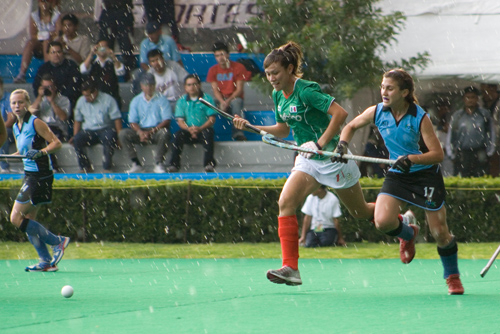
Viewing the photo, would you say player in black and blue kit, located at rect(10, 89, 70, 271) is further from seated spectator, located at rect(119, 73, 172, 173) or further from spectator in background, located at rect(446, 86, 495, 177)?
spectator in background, located at rect(446, 86, 495, 177)

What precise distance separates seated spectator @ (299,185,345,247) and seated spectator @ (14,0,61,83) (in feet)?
24.4

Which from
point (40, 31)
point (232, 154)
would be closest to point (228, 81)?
point (232, 154)

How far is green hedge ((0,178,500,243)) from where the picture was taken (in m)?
11.8

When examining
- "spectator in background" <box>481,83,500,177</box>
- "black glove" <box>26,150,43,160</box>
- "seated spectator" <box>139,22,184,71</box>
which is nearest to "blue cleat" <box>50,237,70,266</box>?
"black glove" <box>26,150,43,160</box>

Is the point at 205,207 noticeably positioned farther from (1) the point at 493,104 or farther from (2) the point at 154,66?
(1) the point at 493,104

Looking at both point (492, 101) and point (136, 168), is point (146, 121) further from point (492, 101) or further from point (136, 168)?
point (492, 101)

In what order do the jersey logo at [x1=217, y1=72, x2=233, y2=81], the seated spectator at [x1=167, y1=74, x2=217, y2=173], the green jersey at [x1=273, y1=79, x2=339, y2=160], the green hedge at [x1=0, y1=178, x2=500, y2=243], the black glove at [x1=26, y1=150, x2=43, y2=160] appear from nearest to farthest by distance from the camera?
the green jersey at [x1=273, y1=79, x2=339, y2=160]
the black glove at [x1=26, y1=150, x2=43, y2=160]
the green hedge at [x1=0, y1=178, x2=500, y2=243]
the seated spectator at [x1=167, y1=74, x2=217, y2=173]
the jersey logo at [x1=217, y1=72, x2=233, y2=81]

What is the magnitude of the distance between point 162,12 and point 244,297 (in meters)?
11.2

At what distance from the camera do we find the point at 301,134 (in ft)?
21.6

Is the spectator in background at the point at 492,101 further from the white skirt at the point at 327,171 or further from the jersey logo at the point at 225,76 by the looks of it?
the white skirt at the point at 327,171

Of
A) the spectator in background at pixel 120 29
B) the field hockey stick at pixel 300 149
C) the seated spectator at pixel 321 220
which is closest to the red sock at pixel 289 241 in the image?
the field hockey stick at pixel 300 149

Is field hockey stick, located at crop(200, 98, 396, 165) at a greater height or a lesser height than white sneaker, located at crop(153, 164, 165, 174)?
greater

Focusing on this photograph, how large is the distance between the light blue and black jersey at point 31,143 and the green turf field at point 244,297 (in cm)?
112

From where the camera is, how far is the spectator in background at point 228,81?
47.3ft
